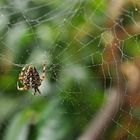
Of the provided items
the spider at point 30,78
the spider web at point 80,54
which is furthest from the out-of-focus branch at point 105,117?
the spider at point 30,78

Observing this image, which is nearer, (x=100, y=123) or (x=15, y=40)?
(x=100, y=123)

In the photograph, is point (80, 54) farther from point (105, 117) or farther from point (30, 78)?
point (105, 117)

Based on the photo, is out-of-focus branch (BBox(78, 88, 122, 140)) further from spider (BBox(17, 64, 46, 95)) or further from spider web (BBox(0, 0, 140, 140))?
spider (BBox(17, 64, 46, 95))

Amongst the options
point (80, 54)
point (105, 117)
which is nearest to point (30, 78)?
point (80, 54)

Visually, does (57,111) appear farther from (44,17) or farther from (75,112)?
(44,17)

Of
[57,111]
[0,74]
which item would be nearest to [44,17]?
[0,74]

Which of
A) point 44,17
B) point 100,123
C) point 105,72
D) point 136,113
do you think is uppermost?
point 44,17
